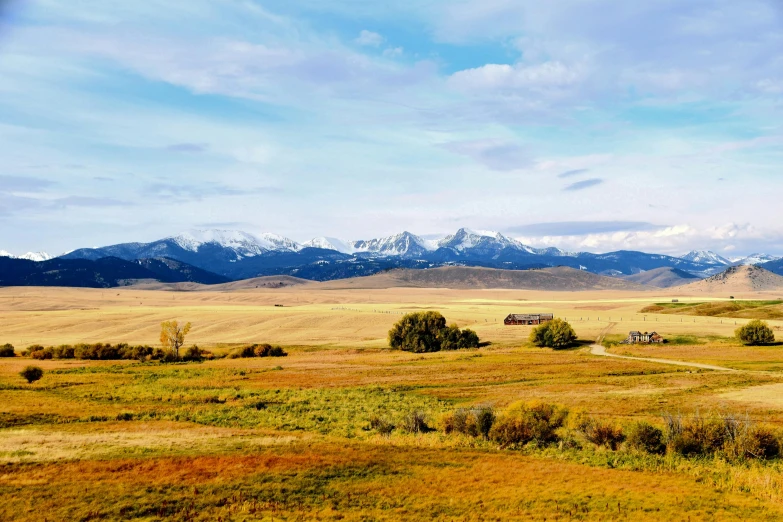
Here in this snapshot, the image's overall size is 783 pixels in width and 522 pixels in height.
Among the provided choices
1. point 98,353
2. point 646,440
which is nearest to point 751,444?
point 646,440

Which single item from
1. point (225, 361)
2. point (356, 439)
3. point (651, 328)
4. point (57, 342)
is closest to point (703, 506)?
point (356, 439)

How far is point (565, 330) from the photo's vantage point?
112m

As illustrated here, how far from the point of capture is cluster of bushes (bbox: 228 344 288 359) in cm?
9938

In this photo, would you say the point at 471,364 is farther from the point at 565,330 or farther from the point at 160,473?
the point at 160,473

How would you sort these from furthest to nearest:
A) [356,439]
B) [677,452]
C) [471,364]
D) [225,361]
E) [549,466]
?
1. [225,361]
2. [471,364]
3. [356,439]
4. [677,452]
5. [549,466]

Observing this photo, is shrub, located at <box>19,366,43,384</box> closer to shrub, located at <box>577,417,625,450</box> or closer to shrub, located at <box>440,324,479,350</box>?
shrub, located at <box>577,417,625,450</box>

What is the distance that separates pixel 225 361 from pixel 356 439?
197 ft

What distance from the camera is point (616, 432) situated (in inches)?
1407

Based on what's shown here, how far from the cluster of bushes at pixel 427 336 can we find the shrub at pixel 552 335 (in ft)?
38.5

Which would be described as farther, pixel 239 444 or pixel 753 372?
pixel 753 372

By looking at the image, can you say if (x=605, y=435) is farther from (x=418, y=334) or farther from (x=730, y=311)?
(x=730, y=311)

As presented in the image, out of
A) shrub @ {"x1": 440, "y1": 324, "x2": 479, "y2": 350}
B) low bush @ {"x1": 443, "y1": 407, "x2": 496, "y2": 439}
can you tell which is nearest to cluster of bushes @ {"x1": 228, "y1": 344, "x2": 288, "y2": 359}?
Result: shrub @ {"x1": 440, "y1": 324, "x2": 479, "y2": 350}

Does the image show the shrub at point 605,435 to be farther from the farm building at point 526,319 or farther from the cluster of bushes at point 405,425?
the farm building at point 526,319

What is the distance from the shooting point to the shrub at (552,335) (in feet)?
362
